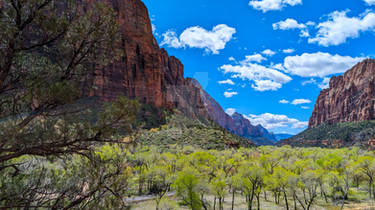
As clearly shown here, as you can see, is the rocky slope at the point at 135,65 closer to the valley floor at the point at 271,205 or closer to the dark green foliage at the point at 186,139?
the dark green foliage at the point at 186,139

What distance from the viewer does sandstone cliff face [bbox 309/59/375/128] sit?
14307 cm

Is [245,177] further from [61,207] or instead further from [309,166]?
[61,207]

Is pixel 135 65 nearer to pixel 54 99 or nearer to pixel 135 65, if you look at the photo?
pixel 135 65

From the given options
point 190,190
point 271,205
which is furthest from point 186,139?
point 190,190

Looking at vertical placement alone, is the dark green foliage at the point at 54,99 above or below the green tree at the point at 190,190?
above

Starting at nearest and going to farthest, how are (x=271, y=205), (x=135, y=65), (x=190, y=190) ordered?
1. (x=190, y=190)
2. (x=271, y=205)
3. (x=135, y=65)

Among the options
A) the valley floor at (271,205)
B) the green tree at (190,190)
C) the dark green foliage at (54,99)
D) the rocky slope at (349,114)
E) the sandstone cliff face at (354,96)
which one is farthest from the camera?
the sandstone cliff face at (354,96)

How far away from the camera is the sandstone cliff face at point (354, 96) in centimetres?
14307

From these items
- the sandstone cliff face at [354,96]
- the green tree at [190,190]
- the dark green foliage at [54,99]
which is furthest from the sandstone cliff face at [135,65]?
the sandstone cliff face at [354,96]

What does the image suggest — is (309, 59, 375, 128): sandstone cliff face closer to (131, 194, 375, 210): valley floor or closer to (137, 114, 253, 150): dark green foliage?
(137, 114, 253, 150): dark green foliage

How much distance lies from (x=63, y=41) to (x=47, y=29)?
48 cm

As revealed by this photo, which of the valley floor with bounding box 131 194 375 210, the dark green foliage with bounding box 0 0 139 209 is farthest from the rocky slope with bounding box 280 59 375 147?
the dark green foliage with bounding box 0 0 139 209

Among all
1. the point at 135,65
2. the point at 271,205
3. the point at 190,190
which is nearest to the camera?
the point at 190,190

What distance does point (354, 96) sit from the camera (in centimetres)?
16988
